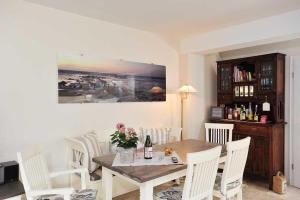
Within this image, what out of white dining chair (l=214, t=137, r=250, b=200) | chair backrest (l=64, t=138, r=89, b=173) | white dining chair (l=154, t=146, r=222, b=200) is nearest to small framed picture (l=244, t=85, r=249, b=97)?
white dining chair (l=214, t=137, r=250, b=200)

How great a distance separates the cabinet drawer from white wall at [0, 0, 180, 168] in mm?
1754

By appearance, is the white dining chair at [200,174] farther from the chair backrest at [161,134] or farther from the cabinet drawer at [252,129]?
the cabinet drawer at [252,129]

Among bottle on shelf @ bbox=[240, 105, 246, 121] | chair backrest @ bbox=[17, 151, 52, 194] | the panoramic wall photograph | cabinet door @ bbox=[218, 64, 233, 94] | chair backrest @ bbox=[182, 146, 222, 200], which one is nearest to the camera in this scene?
chair backrest @ bbox=[182, 146, 222, 200]

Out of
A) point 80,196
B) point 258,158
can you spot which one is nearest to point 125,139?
point 80,196

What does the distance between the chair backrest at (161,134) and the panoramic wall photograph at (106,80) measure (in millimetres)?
498

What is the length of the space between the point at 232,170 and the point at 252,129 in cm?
159

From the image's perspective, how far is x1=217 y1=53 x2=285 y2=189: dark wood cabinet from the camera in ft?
11.4

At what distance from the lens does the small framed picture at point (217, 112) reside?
163 inches

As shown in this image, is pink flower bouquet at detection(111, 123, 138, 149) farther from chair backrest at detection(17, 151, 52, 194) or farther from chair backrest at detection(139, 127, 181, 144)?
chair backrest at detection(139, 127, 181, 144)

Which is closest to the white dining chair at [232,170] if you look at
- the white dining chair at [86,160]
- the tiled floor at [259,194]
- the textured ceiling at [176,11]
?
the tiled floor at [259,194]

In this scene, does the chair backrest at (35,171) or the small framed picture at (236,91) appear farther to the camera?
the small framed picture at (236,91)

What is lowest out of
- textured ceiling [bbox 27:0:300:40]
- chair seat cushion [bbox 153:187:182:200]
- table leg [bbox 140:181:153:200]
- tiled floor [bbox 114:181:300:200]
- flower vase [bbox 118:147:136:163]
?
tiled floor [bbox 114:181:300:200]

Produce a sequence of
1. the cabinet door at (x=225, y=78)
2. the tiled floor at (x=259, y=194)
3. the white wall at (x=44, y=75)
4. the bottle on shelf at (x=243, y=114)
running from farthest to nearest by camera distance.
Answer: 1. the cabinet door at (x=225, y=78)
2. the bottle on shelf at (x=243, y=114)
3. the tiled floor at (x=259, y=194)
4. the white wall at (x=44, y=75)

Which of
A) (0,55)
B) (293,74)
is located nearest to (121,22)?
(0,55)
